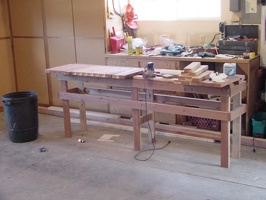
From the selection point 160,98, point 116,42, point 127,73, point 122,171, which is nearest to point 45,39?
point 116,42

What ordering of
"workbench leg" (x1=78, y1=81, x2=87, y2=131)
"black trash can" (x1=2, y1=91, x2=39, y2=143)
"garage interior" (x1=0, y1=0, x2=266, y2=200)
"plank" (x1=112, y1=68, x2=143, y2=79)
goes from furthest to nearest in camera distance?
1. "workbench leg" (x1=78, y1=81, x2=87, y2=131)
2. "black trash can" (x1=2, y1=91, x2=39, y2=143)
3. "plank" (x1=112, y1=68, x2=143, y2=79)
4. "garage interior" (x1=0, y1=0, x2=266, y2=200)

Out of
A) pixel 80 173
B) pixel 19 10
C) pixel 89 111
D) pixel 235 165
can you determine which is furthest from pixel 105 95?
pixel 19 10

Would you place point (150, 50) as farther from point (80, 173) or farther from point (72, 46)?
point (80, 173)

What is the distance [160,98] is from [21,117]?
5.64 feet

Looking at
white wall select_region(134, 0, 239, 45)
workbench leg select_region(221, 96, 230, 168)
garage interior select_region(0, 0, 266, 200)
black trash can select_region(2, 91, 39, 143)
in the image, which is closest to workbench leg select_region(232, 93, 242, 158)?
garage interior select_region(0, 0, 266, 200)

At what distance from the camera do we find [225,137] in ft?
12.5

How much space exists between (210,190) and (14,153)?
234cm

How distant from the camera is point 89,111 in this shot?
5691mm

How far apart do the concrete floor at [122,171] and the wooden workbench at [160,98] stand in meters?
0.20

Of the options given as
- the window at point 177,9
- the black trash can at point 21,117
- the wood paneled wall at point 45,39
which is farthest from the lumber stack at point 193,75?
the black trash can at point 21,117

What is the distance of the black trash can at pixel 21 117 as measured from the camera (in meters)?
4.71

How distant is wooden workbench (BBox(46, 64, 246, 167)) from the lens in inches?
147

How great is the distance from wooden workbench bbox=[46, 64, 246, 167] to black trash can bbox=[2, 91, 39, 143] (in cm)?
39

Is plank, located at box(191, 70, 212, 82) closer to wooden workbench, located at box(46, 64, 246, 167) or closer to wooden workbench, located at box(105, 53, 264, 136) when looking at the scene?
wooden workbench, located at box(46, 64, 246, 167)
